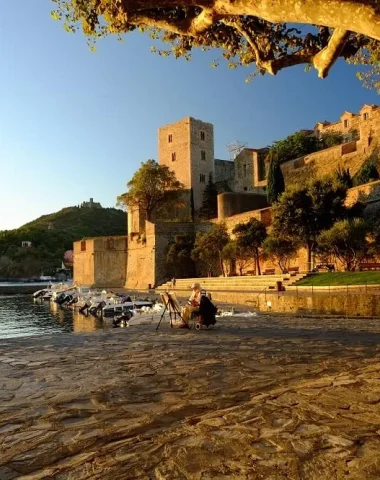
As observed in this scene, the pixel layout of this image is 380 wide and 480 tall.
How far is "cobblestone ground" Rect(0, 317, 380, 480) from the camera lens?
2588 mm

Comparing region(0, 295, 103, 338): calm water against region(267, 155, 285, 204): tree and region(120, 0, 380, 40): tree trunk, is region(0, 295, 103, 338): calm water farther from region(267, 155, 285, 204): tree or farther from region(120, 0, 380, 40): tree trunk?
region(267, 155, 285, 204): tree

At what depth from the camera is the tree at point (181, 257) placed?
43.6 m

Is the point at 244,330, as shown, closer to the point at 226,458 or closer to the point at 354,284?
the point at 226,458

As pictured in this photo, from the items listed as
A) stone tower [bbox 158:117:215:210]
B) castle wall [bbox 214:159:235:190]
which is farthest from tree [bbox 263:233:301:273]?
castle wall [bbox 214:159:235:190]

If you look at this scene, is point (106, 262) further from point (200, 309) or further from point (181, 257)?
point (200, 309)

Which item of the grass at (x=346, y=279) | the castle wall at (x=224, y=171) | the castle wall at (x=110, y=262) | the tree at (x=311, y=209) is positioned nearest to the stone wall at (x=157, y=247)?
the castle wall at (x=110, y=262)

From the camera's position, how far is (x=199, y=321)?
9.86m

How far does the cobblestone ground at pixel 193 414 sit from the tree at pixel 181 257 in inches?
1451

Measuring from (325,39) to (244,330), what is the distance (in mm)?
5854

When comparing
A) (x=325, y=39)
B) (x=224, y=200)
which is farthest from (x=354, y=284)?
(x=224, y=200)

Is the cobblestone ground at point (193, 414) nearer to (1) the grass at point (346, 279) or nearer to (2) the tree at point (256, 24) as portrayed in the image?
(2) the tree at point (256, 24)

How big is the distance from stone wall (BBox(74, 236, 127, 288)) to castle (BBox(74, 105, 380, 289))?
0.46 ft

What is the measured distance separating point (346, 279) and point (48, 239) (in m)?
91.9

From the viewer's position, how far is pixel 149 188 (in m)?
53.2
